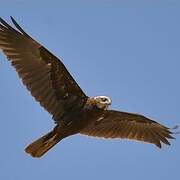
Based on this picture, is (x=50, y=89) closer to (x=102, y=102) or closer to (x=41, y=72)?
(x=41, y=72)

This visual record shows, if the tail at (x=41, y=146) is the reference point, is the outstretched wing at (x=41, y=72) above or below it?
above

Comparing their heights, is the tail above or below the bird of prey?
below

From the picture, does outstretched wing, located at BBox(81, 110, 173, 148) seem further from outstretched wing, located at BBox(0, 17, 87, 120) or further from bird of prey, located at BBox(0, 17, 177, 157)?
outstretched wing, located at BBox(0, 17, 87, 120)

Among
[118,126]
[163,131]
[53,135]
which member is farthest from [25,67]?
[163,131]

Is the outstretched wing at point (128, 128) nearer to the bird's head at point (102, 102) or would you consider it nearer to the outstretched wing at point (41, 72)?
the bird's head at point (102, 102)

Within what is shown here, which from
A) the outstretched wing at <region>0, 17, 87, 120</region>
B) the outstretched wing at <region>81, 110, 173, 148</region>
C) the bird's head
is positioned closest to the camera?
the bird's head

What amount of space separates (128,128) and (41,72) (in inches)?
104

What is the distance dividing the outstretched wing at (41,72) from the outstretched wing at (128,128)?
0.90 meters

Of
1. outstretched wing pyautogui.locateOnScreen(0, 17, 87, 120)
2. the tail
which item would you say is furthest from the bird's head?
→ the tail

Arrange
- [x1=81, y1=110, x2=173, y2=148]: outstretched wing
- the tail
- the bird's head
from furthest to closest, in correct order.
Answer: [x1=81, y1=110, x2=173, y2=148]: outstretched wing, the bird's head, the tail

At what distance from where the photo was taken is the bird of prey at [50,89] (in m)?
16.1

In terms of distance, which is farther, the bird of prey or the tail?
the bird of prey

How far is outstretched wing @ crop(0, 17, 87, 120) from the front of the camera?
53.5 ft

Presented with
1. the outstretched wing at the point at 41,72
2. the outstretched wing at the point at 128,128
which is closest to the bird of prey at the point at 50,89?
the outstretched wing at the point at 41,72
